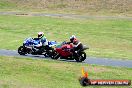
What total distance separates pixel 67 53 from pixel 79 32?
21.2 metres

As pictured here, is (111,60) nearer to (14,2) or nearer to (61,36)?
(61,36)

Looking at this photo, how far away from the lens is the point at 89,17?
63.1 m

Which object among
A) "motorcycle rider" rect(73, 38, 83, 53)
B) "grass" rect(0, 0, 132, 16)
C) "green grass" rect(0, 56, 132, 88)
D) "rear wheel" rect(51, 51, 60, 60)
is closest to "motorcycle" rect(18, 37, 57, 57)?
"rear wheel" rect(51, 51, 60, 60)

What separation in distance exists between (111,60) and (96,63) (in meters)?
2.39

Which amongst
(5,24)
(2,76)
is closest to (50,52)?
(2,76)

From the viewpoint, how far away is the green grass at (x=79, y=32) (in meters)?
38.9

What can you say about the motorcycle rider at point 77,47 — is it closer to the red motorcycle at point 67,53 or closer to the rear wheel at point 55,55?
the red motorcycle at point 67,53

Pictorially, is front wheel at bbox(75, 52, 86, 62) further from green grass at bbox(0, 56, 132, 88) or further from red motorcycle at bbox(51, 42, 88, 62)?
green grass at bbox(0, 56, 132, 88)

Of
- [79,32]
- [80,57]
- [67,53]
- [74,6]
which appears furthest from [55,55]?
[74,6]

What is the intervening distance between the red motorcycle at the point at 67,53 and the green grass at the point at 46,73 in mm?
2082

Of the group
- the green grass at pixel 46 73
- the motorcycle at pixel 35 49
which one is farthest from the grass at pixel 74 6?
the green grass at pixel 46 73

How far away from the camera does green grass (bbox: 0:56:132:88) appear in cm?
1995

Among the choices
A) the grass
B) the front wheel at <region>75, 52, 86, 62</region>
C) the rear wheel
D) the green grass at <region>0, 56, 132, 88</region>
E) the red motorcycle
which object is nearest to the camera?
the green grass at <region>0, 56, 132, 88</region>

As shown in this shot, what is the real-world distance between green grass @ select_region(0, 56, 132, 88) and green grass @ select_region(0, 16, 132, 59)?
24.9 ft
